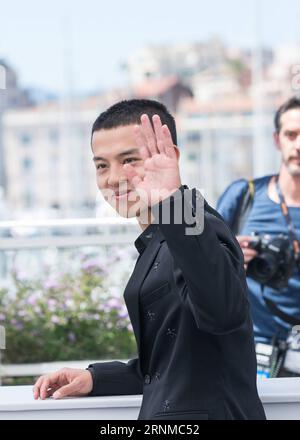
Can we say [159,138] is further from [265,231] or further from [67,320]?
[67,320]

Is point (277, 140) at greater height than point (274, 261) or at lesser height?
greater

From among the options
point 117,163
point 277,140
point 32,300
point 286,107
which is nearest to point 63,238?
point 32,300

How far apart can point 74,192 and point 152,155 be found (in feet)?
132

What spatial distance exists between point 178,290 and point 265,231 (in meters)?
1.75

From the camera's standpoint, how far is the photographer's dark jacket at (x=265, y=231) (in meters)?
3.14

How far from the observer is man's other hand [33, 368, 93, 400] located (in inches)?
72.3

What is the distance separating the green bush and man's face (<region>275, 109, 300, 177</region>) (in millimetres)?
1798

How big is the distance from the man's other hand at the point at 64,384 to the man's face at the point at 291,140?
1611mm

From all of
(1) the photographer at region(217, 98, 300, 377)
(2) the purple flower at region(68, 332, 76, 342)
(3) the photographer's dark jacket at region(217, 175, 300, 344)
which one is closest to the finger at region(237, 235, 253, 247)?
(1) the photographer at region(217, 98, 300, 377)

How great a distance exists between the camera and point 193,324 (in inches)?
60.4

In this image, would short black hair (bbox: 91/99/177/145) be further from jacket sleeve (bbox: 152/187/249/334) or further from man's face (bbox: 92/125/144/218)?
jacket sleeve (bbox: 152/187/249/334)

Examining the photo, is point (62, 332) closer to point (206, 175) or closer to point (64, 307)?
point (64, 307)

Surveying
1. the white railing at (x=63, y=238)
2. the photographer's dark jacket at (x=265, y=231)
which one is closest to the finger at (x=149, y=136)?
the photographer's dark jacket at (x=265, y=231)
